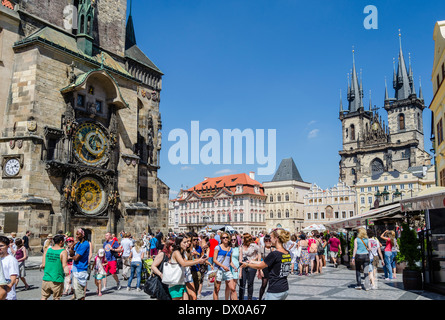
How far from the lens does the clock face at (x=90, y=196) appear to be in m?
23.6

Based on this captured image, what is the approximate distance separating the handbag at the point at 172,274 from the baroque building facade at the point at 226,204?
7748 centimetres

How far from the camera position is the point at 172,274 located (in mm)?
7195

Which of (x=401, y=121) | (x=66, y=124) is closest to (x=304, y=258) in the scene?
(x=66, y=124)

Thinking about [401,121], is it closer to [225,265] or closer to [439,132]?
[439,132]

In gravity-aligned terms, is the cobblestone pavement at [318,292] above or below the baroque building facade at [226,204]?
below

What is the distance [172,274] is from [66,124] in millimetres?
18167

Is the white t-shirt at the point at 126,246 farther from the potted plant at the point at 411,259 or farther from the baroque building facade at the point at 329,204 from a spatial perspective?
the baroque building facade at the point at 329,204

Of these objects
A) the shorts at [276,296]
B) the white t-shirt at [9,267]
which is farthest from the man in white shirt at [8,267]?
the shorts at [276,296]

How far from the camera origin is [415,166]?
90.8 metres

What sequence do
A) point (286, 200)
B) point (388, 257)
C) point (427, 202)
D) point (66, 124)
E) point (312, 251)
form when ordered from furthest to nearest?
point (286, 200) → point (66, 124) → point (312, 251) → point (388, 257) → point (427, 202)

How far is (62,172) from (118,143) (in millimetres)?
A: 4982

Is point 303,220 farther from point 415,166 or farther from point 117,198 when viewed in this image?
point 117,198

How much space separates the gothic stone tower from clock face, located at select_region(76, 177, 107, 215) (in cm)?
8206
